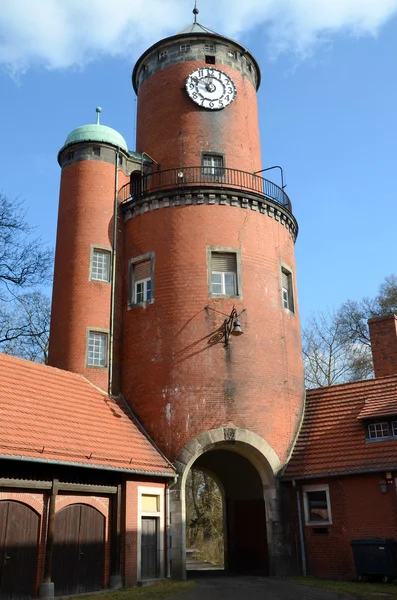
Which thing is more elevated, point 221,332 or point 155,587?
point 221,332

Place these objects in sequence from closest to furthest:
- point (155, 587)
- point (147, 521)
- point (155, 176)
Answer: point (155, 587)
point (147, 521)
point (155, 176)

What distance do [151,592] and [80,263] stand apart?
11046 millimetres

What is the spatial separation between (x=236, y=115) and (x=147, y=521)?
50.5ft

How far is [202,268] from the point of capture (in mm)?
19781

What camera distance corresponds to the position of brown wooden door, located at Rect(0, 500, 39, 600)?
1303cm

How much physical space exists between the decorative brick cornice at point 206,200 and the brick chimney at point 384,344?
5.20 meters

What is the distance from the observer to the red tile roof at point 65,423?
1422 centimetres

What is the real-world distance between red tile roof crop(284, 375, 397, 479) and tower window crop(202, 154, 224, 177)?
28.6 feet

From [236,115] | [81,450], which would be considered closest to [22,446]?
[81,450]

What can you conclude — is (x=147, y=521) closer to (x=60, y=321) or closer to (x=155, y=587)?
(x=155, y=587)

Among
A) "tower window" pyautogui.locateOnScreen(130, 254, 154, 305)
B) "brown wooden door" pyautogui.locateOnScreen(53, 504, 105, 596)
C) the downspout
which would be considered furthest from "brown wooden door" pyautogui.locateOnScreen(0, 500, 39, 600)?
"tower window" pyautogui.locateOnScreen(130, 254, 154, 305)

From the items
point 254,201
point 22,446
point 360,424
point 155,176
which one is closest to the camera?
point 22,446

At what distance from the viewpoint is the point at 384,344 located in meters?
21.5

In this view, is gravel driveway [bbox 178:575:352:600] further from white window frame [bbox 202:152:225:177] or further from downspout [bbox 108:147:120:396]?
white window frame [bbox 202:152:225:177]
